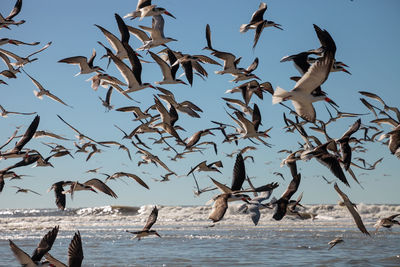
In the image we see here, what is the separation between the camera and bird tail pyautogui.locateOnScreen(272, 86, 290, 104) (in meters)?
7.88

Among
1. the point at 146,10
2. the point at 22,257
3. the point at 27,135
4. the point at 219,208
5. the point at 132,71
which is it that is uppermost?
the point at 146,10

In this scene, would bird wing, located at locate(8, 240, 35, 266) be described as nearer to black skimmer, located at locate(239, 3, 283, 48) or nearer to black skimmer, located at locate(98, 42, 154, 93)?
black skimmer, located at locate(98, 42, 154, 93)

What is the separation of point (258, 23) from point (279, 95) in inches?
98.3

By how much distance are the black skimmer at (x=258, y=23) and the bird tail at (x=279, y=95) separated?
6.40 feet

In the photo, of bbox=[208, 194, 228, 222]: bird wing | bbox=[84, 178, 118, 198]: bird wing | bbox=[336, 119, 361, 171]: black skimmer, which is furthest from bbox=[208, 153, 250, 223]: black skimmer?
bbox=[84, 178, 118, 198]: bird wing

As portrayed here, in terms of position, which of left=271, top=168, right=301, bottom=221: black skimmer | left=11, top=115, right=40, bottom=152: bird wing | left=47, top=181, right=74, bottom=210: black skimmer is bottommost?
left=271, top=168, right=301, bottom=221: black skimmer

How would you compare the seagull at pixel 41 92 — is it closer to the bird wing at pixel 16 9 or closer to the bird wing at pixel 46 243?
the bird wing at pixel 16 9

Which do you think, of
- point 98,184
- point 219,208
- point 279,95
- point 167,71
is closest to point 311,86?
point 279,95

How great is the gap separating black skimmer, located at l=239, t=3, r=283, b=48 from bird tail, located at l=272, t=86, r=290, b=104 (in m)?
1.95

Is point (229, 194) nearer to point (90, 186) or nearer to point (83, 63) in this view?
point (90, 186)

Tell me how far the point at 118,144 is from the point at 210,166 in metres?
2.62

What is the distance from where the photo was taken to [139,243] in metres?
18.5

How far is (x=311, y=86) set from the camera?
7.69 meters

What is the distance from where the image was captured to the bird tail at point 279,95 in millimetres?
7875
